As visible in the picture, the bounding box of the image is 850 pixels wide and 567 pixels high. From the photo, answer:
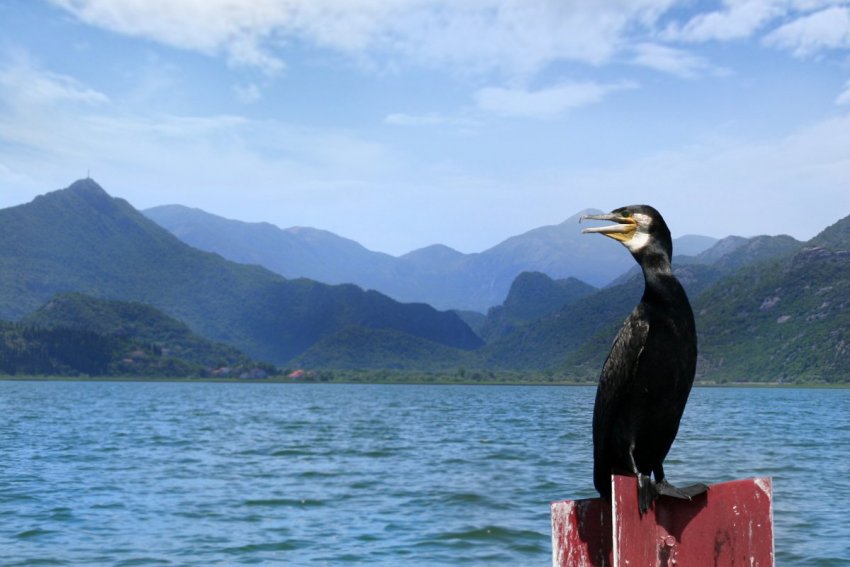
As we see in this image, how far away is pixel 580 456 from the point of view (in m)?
44.3

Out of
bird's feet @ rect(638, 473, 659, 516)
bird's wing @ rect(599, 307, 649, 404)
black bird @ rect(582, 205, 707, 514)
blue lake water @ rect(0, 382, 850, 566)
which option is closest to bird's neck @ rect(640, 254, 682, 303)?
black bird @ rect(582, 205, 707, 514)

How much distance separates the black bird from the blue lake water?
47.2ft

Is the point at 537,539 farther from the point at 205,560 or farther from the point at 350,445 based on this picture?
the point at 350,445

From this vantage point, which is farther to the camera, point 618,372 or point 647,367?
point 618,372

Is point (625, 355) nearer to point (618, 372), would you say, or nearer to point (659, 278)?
point (618, 372)

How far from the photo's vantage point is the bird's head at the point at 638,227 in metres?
6.35

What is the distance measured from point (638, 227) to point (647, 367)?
1.02 meters

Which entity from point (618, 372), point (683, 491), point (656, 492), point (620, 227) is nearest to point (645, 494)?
point (656, 492)

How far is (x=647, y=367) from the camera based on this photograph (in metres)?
6.77

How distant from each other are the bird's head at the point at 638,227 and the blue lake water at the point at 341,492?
15.3 meters

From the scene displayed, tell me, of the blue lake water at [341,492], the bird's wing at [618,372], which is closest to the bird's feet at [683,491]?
the bird's wing at [618,372]

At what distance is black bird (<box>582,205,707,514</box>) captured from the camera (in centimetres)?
647

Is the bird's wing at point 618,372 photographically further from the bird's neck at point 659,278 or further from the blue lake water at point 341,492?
the blue lake water at point 341,492

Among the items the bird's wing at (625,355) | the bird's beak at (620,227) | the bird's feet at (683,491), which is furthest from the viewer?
the bird's wing at (625,355)
